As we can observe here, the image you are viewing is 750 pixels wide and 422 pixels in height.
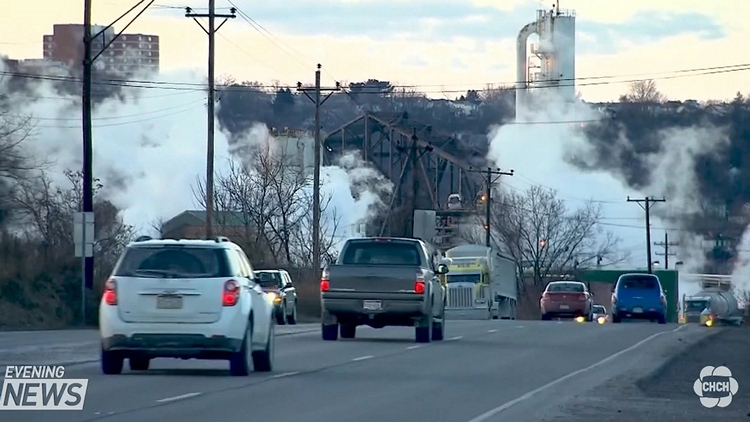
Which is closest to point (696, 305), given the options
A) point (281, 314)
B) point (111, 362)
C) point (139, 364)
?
point (281, 314)

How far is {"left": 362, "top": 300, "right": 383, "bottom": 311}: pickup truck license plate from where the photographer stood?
90.3 ft

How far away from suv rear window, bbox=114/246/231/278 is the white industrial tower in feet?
280

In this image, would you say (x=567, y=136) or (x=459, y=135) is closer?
(x=567, y=136)

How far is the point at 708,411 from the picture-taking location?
15461 mm

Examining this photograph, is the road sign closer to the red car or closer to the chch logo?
the chch logo

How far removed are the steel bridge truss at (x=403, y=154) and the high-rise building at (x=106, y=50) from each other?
14389 mm

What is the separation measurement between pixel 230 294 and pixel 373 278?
9.98 metres

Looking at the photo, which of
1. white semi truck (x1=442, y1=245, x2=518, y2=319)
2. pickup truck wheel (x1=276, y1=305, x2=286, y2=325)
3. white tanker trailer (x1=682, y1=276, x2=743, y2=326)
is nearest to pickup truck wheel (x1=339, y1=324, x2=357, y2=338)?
pickup truck wheel (x1=276, y1=305, x2=286, y2=325)

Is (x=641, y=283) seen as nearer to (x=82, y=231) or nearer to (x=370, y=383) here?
(x=82, y=231)

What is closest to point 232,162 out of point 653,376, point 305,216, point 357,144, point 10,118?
point 305,216

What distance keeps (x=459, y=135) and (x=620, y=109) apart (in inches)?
569

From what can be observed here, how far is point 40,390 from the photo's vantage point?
1566 cm

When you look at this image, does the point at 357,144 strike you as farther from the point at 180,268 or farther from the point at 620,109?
the point at 180,268

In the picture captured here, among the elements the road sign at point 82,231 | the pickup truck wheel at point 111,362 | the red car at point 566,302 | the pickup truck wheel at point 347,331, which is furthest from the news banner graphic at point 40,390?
the red car at point 566,302
